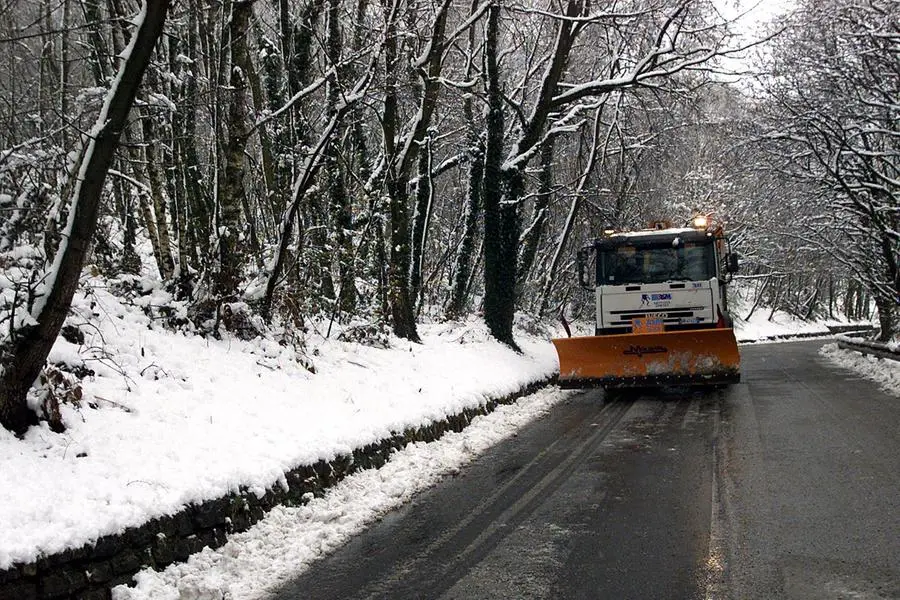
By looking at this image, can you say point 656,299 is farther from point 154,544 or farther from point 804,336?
point 804,336

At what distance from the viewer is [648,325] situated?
558 inches

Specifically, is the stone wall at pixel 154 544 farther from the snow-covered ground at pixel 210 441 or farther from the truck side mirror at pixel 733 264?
the truck side mirror at pixel 733 264

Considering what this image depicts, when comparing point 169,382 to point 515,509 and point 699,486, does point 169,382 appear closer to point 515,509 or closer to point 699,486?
point 515,509

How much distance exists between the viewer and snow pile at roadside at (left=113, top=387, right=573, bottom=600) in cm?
494

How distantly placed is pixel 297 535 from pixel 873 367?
53.6 feet

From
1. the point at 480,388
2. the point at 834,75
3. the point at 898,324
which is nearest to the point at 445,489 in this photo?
the point at 480,388

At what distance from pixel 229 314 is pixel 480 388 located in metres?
4.49

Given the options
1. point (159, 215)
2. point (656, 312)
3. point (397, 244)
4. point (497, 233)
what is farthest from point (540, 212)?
point (159, 215)

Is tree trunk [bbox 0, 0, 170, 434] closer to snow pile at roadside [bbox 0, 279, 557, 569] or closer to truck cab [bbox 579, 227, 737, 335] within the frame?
snow pile at roadside [bbox 0, 279, 557, 569]

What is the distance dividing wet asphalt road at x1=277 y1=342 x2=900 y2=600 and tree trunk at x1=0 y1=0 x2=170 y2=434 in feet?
8.06

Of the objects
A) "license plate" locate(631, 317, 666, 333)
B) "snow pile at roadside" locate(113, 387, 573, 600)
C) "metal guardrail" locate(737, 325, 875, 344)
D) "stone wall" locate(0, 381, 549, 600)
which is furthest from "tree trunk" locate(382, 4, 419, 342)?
"metal guardrail" locate(737, 325, 875, 344)

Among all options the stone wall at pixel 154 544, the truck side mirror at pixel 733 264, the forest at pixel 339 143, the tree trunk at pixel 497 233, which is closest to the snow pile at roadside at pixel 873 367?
the forest at pixel 339 143

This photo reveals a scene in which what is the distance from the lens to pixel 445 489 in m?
7.43

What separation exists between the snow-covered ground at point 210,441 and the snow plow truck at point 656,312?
3172 millimetres
